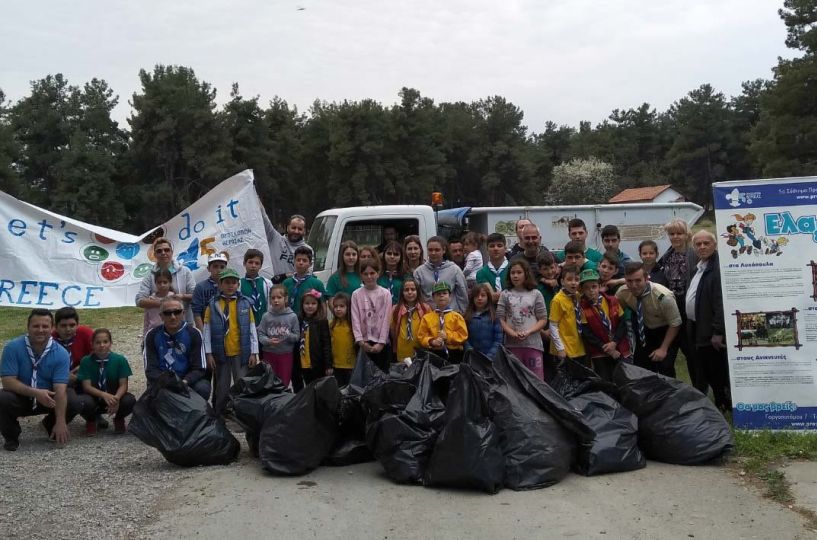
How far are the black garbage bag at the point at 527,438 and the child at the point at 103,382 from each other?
11.7 feet

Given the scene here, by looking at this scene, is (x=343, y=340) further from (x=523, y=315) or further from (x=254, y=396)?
(x=523, y=315)

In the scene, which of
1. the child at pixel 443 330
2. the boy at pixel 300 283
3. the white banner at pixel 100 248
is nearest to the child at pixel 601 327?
the child at pixel 443 330

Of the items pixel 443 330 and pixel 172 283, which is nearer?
pixel 443 330

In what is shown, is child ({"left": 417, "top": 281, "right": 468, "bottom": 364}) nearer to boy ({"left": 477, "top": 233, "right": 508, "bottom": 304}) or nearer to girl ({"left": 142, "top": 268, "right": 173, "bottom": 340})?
boy ({"left": 477, "top": 233, "right": 508, "bottom": 304})

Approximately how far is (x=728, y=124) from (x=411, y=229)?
250ft

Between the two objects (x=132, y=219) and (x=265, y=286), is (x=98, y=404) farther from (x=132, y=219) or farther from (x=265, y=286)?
(x=132, y=219)

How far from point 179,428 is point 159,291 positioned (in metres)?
1.96

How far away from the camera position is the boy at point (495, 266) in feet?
24.0

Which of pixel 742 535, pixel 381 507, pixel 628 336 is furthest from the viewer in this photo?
pixel 628 336

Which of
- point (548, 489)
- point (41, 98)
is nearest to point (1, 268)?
point (548, 489)

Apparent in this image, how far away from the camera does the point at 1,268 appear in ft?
25.1

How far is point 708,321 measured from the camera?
6500mm

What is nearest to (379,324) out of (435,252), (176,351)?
(435,252)

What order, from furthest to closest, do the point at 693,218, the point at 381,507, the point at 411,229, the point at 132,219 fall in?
the point at 132,219
the point at 693,218
the point at 411,229
the point at 381,507
